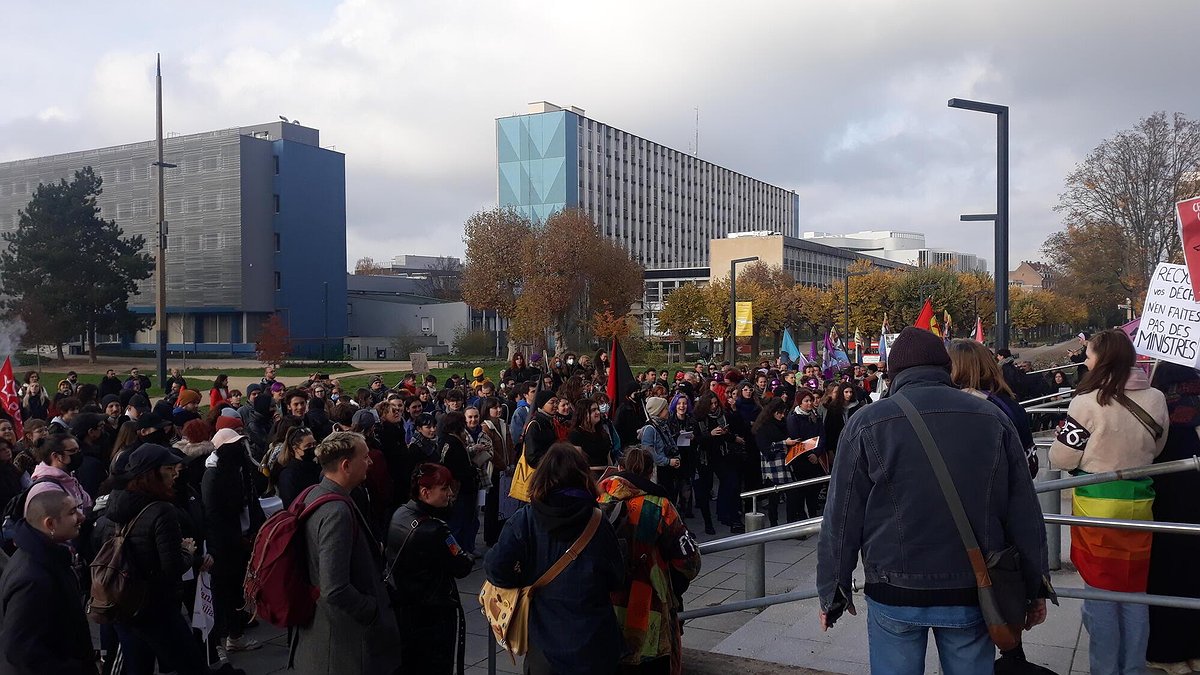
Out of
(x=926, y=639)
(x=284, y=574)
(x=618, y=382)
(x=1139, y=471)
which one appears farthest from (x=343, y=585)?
(x=618, y=382)

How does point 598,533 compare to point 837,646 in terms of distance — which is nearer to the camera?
point 598,533

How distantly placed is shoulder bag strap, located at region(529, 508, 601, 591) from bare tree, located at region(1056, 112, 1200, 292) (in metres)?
41.9

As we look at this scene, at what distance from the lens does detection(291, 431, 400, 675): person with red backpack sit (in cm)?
420

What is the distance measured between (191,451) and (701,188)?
393 feet

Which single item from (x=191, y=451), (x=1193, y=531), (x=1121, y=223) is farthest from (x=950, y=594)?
(x=1121, y=223)

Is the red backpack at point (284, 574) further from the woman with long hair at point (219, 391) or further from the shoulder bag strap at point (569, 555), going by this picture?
the woman with long hair at point (219, 391)

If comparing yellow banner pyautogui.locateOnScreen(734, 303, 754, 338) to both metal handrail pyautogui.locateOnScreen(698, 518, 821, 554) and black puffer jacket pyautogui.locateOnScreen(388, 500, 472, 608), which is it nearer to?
metal handrail pyautogui.locateOnScreen(698, 518, 821, 554)

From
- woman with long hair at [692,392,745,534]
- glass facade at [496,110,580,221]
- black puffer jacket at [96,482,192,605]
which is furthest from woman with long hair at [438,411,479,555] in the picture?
glass facade at [496,110,580,221]

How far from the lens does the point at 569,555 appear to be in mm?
4133

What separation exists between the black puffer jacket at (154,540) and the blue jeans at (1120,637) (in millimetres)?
4914

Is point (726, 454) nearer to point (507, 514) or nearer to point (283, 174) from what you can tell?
point (507, 514)

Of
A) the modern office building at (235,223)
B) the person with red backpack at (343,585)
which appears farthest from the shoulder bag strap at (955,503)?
the modern office building at (235,223)

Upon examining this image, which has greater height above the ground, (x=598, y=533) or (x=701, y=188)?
(x=701, y=188)

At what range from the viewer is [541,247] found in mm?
53344
